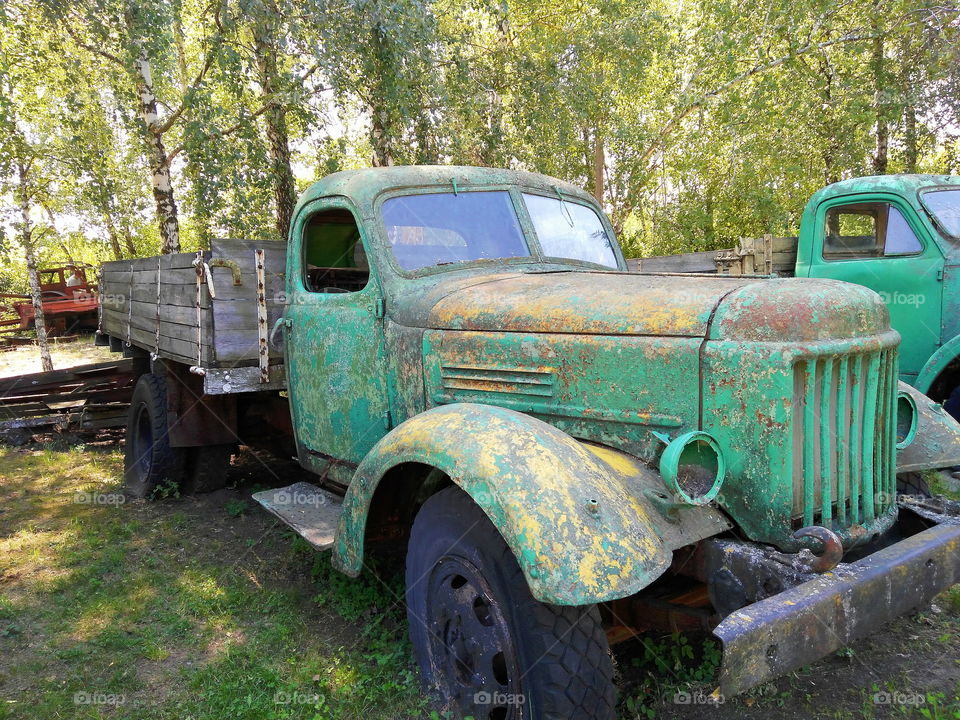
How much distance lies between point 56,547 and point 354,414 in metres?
2.27

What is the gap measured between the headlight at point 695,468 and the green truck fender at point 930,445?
1173 mm

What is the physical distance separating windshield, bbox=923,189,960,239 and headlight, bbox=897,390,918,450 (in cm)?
310

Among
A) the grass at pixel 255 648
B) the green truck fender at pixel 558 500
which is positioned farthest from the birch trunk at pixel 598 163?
the green truck fender at pixel 558 500

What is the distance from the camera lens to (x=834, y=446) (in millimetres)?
2301

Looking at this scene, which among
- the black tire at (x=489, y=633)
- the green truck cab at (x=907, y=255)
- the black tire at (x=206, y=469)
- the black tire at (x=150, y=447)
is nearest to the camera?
the black tire at (x=489, y=633)

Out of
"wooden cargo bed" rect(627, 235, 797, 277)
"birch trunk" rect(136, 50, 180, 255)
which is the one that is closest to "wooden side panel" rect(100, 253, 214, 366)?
"birch trunk" rect(136, 50, 180, 255)

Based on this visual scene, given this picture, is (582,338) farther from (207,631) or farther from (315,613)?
(207,631)

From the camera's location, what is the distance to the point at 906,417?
3035 mm

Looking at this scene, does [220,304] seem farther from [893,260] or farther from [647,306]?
[893,260]

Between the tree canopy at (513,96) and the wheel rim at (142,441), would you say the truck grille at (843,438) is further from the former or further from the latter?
the tree canopy at (513,96)

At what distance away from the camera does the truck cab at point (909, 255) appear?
5297 mm

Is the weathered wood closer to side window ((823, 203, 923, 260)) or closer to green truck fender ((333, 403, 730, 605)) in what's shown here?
green truck fender ((333, 403, 730, 605))

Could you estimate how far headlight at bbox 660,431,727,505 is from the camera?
2062 millimetres

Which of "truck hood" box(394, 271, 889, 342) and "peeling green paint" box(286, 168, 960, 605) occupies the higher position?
"truck hood" box(394, 271, 889, 342)
